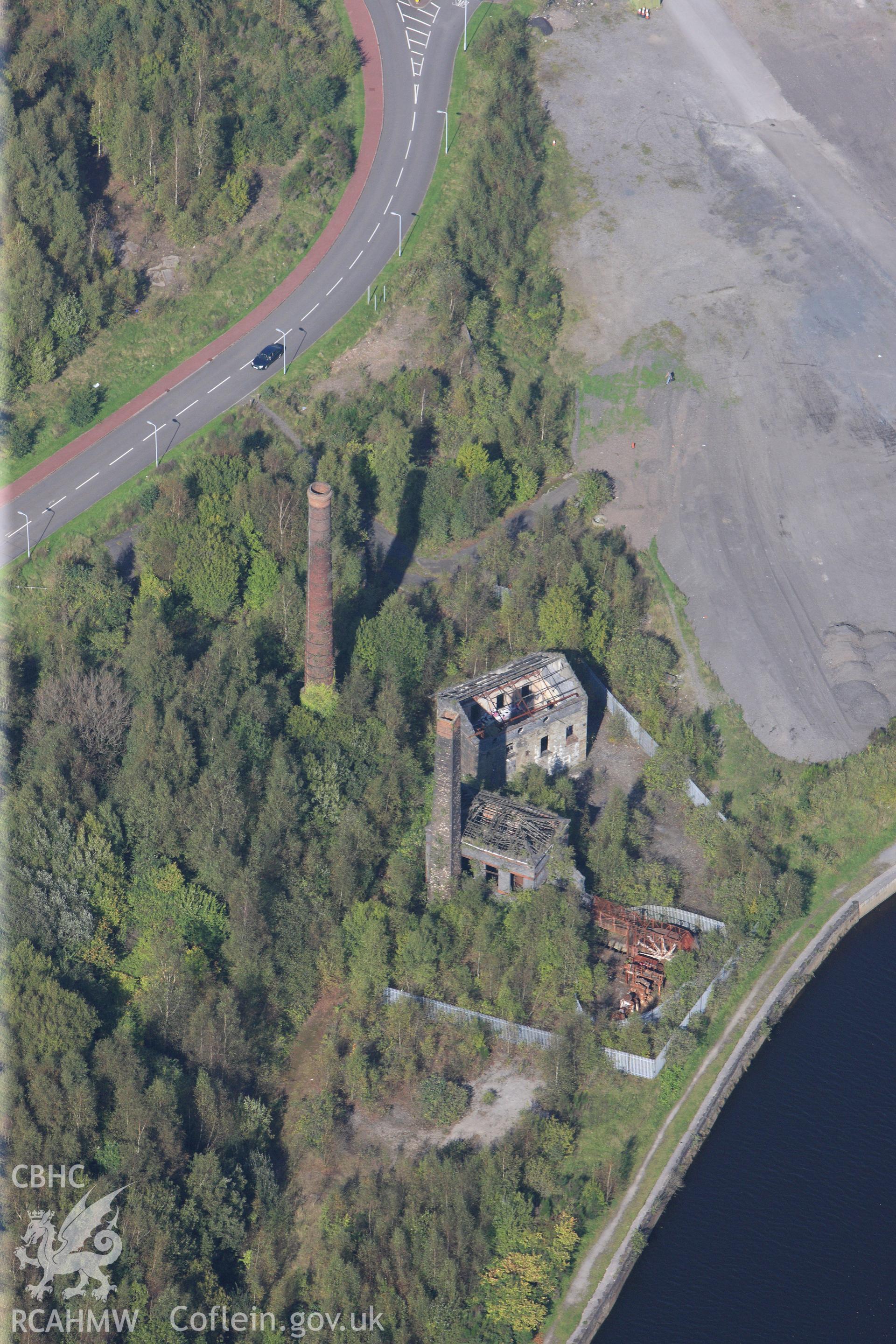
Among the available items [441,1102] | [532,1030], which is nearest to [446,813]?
[532,1030]

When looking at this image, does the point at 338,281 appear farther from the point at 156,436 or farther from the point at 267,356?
the point at 156,436

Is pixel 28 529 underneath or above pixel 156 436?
underneath

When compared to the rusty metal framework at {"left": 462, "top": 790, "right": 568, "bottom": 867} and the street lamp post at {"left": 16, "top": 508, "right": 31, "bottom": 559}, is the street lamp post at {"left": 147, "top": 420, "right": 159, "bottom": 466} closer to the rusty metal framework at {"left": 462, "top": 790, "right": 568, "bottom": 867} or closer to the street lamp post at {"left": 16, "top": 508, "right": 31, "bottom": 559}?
the street lamp post at {"left": 16, "top": 508, "right": 31, "bottom": 559}

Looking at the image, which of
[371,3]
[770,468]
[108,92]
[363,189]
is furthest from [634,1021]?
[371,3]

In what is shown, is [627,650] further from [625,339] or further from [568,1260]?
[568,1260]

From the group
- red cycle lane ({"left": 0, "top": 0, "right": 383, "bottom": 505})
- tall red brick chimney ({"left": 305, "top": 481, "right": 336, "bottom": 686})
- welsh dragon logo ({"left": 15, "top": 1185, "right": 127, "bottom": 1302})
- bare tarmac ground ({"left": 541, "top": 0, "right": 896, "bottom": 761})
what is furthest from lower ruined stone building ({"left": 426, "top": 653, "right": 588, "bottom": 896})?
red cycle lane ({"left": 0, "top": 0, "right": 383, "bottom": 505})

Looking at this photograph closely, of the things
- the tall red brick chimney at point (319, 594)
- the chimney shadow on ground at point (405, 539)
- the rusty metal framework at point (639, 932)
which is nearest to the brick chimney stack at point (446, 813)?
the rusty metal framework at point (639, 932)
